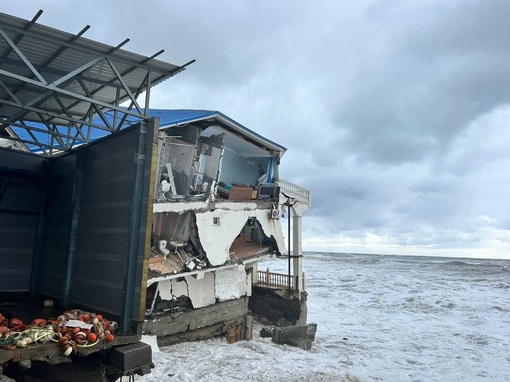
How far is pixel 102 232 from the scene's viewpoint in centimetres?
862

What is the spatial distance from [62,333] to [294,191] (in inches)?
628

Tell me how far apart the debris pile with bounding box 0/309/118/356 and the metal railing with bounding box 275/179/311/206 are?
13651 mm

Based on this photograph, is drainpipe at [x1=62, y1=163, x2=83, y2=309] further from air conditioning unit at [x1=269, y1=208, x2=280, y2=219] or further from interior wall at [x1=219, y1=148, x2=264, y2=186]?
air conditioning unit at [x1=269, y1=208, x2=280, y2=219]

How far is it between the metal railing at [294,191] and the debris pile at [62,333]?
13651 millimetres

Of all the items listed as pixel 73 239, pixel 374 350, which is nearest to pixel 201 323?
pixel 73 239

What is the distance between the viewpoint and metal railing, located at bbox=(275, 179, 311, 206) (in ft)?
66.9

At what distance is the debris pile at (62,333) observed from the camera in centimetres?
615

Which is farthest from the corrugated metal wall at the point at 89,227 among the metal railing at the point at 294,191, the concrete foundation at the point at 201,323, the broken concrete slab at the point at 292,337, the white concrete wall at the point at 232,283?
the metal railing at the point at 294,191

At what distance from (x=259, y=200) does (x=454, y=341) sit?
13.9m

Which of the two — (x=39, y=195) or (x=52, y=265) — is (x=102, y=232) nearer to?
(x=52, y=265)

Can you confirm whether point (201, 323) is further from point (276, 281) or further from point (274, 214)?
→ point (276, 281)

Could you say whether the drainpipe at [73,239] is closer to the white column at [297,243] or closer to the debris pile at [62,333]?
the debris pile at [62,333]

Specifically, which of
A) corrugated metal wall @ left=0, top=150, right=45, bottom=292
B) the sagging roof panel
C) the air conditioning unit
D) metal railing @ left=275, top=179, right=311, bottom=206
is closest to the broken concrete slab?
the air conditioning unit

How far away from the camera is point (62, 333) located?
6.59 meters
